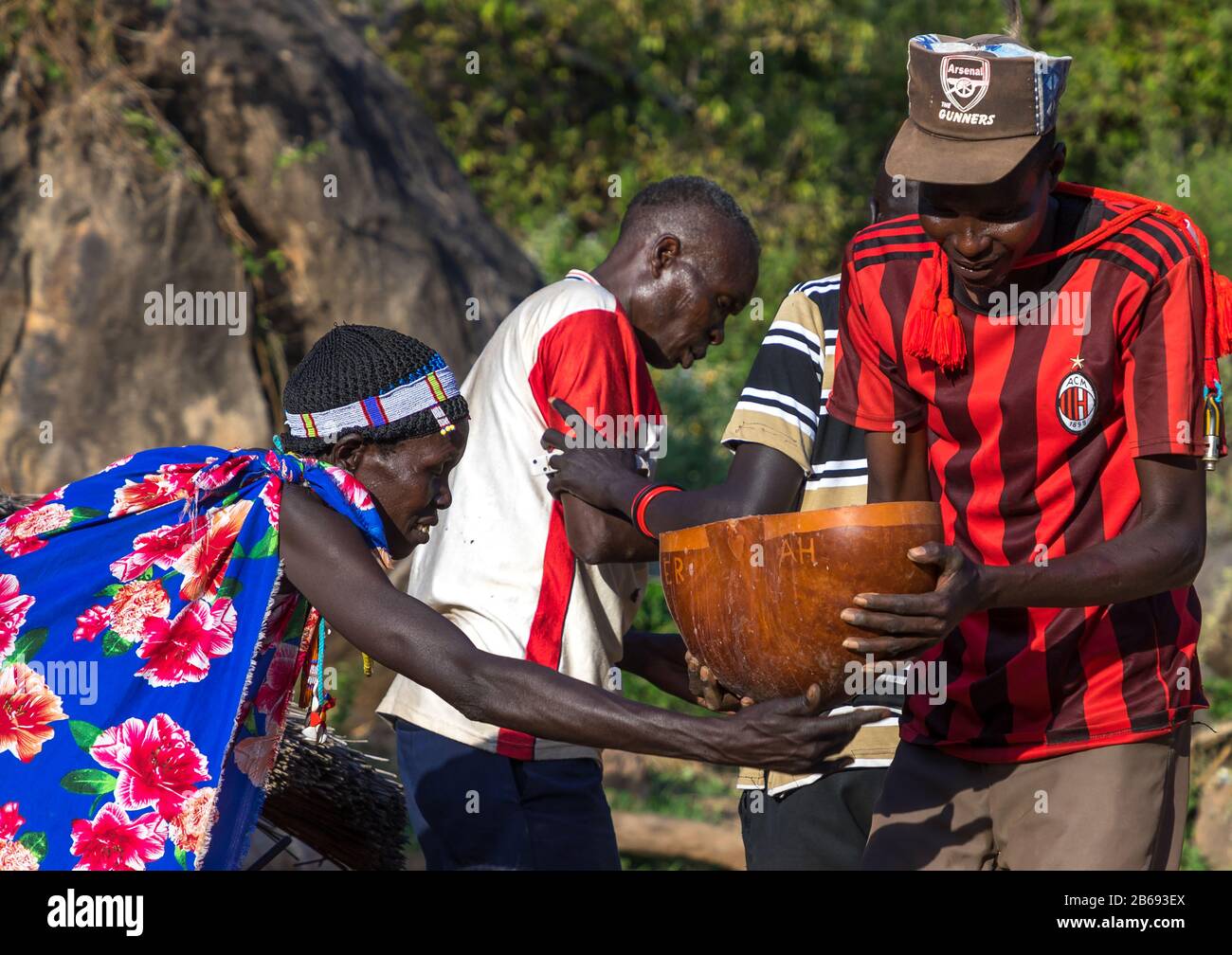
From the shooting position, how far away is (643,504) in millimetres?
3148

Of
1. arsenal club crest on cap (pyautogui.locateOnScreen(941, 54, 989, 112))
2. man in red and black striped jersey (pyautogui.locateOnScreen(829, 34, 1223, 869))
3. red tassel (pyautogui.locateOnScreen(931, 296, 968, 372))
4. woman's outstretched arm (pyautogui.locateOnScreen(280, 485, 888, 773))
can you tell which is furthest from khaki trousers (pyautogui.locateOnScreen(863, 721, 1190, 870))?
arsenal club crest on cap (pyautogui.locateOnScreen(941, 54, 989, 112))

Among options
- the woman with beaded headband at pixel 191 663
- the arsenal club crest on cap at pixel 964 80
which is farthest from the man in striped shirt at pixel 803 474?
the arsenal club crest on cap at pixel 964 80

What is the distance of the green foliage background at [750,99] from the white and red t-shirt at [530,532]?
8.37 meters

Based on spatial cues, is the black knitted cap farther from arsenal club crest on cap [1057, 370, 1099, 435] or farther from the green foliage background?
the green foliage background

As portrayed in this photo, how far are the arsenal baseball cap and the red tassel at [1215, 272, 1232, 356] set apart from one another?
0.42 metres

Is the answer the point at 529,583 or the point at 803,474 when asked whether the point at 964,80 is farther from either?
the point at 529,583

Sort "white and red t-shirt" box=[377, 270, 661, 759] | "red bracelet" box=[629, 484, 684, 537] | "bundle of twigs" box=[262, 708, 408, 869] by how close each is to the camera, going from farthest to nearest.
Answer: "bundle of twigs" box=[262, 708, 408, 869] < "white and red t-shirt" box=[377, 270, 661, 759] < "red bracelet" box=[629, 484, 684, 537]

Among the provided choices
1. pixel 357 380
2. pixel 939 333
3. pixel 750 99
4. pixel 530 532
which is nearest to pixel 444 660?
pixel 357 380

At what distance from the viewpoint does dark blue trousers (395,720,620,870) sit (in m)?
3.18

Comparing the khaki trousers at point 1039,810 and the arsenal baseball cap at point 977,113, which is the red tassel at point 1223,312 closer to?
the arsenal baseball cap at point 977,113

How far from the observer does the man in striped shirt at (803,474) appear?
10.9ft
